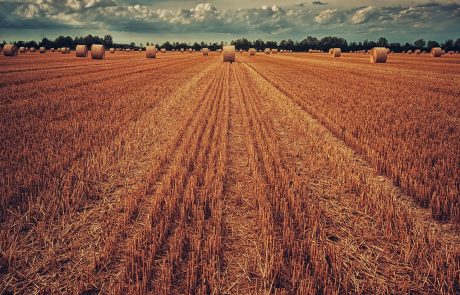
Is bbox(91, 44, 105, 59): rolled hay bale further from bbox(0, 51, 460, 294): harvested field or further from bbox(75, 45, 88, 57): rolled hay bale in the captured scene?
bbox(0, 51, 460, 294): harvested field

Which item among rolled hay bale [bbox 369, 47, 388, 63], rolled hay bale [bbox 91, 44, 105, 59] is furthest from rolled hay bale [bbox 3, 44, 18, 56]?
rolled hay bale [bbox 369, 47, 388, 63]

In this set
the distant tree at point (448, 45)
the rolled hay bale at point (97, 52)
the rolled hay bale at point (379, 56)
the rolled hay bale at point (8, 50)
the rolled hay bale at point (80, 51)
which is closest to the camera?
the rolled hay bale at point (379, 56)

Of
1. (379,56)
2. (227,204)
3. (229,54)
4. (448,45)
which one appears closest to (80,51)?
(229,54)

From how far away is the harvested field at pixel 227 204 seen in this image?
117 inches

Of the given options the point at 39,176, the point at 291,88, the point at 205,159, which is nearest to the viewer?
the point at 39,176

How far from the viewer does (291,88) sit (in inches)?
644

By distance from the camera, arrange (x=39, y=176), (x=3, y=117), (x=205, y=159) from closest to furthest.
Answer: (x=39, y=176) < (x=205, y=159) < (x=3, y=117)

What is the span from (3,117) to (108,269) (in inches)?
313

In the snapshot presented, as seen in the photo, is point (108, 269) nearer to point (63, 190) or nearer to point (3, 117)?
point (63, 190)

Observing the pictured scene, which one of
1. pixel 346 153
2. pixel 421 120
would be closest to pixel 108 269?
pixel 346 153

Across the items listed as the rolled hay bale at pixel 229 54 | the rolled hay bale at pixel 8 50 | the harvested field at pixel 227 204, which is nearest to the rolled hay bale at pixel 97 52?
the rolled hay bale at pixel 8 50

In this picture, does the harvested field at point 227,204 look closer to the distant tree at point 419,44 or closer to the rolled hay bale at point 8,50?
the rolled hay bale at point 8,50

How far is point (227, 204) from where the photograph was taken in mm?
4512

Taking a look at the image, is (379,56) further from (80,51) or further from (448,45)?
(448,45)
